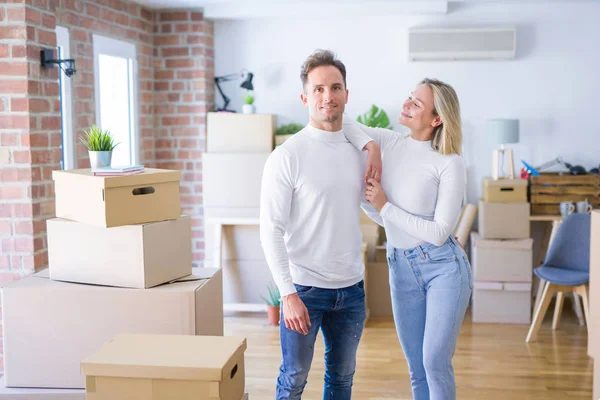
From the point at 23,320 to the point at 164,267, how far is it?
0.52 m

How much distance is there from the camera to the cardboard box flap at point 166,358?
1964 mm

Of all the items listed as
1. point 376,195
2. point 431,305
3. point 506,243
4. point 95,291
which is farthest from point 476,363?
point 95,291

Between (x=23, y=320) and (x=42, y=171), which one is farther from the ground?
(x=42, y=171)

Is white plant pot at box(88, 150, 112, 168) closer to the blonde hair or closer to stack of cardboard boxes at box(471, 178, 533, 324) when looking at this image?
the blonde hair

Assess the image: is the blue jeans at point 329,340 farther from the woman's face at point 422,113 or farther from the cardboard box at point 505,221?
the cardboard box at point 505,221

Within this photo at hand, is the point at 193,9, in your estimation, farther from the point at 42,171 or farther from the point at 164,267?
the point at 164,267

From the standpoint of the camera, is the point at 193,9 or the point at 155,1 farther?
the point at 193,9

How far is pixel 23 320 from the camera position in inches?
100.0

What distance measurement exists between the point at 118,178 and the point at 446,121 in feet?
3.71

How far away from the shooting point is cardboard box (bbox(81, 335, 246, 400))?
197cm

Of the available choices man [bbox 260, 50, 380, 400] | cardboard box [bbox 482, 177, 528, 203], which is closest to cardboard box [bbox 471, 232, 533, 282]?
cardboard box [bbox 482, 177, 528, 203]

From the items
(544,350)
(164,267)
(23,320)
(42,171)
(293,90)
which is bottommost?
(544,350)

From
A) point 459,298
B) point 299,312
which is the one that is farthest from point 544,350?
point 299,312

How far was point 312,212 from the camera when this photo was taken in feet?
7.67
